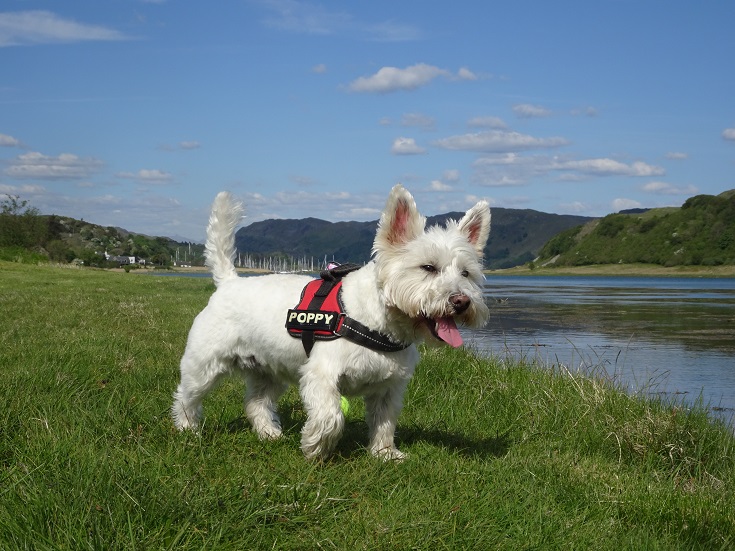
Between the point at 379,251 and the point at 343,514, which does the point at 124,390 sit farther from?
the point at 343,514

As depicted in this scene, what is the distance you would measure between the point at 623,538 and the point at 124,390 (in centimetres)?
520

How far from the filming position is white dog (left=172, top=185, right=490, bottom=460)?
583cm

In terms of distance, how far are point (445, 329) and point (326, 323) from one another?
997 mm

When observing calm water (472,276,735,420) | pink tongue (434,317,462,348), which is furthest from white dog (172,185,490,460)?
calm water (472,276,735,420)

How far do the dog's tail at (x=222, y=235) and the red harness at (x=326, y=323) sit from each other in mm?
1408

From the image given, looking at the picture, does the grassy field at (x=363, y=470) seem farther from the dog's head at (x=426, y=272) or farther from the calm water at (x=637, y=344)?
the calm water at (x=637, y=344)

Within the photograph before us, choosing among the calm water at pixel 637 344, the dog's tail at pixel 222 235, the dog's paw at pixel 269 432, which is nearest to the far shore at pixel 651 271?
the calm water at pixel 637 344

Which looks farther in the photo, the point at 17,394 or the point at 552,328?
the point at 552,328

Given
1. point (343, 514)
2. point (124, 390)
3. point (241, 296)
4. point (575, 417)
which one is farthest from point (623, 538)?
point (124, 390)

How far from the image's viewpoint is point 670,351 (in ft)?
59.5

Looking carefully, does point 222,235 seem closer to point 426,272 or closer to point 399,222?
point 399,222

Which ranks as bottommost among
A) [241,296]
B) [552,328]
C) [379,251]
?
[552,328]

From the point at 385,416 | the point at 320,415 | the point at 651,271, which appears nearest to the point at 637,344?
the point at 385,416

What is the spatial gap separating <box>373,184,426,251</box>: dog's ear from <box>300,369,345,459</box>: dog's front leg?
1.20m
